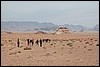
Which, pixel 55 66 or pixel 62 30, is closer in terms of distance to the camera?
pixel 55 66

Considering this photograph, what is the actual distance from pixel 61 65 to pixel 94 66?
1.74 meters

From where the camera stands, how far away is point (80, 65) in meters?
15.1

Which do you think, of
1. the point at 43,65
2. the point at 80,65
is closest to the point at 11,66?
the point at 43,65

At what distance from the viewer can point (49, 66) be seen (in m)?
14.7

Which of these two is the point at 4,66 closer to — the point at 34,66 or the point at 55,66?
the point at 34,66

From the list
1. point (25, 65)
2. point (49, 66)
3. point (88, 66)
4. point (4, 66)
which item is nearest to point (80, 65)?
point (88, 66)

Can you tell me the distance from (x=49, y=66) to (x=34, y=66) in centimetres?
80

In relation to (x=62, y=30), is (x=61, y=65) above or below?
above

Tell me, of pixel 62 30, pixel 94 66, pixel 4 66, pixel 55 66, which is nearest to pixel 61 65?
pixel 55 66

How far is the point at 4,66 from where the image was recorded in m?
14.8

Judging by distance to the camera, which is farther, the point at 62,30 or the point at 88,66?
the point at 62,30

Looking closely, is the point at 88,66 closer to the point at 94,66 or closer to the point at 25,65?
the point at 94,66

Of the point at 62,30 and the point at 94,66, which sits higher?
the point at 94,66

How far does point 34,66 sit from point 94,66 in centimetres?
308
